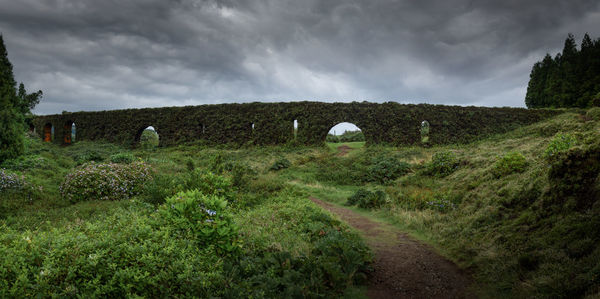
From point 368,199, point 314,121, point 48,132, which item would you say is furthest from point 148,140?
point 368,199

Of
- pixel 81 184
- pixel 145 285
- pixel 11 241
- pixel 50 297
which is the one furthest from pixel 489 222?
pixel 81 184

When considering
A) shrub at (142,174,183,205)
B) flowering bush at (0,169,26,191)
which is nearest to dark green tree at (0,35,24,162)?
flowering bush at (0,169,26,191)

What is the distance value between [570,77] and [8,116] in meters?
47.8

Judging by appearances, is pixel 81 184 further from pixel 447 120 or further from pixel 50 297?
pixel 447 120

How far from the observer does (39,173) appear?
1030 centimetres

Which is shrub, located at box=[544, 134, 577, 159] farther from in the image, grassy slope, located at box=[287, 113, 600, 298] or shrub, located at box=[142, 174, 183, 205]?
shrub, located at box=[142, 174, 183, 205]

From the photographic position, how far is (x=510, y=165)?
8.90 meters

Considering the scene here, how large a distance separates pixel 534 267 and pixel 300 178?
1094 cm

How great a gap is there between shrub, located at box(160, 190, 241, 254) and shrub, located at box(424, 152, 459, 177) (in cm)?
1030

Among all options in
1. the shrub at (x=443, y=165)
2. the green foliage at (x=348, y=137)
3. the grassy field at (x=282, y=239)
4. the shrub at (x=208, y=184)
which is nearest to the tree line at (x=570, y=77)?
the green foliage at (x=348, y=137)

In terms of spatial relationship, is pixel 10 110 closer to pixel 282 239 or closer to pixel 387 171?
pixel 282 239

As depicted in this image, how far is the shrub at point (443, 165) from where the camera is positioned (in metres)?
12.2

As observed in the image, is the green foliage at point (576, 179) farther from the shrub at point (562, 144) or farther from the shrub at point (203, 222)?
the shrub at point (203, 222)

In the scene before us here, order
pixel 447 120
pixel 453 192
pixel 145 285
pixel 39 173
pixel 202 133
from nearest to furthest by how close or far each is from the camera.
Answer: pixel 145 285 < pixel 453 192 < pixel 39 173 < pixel 447 120 < pixel 202 133
